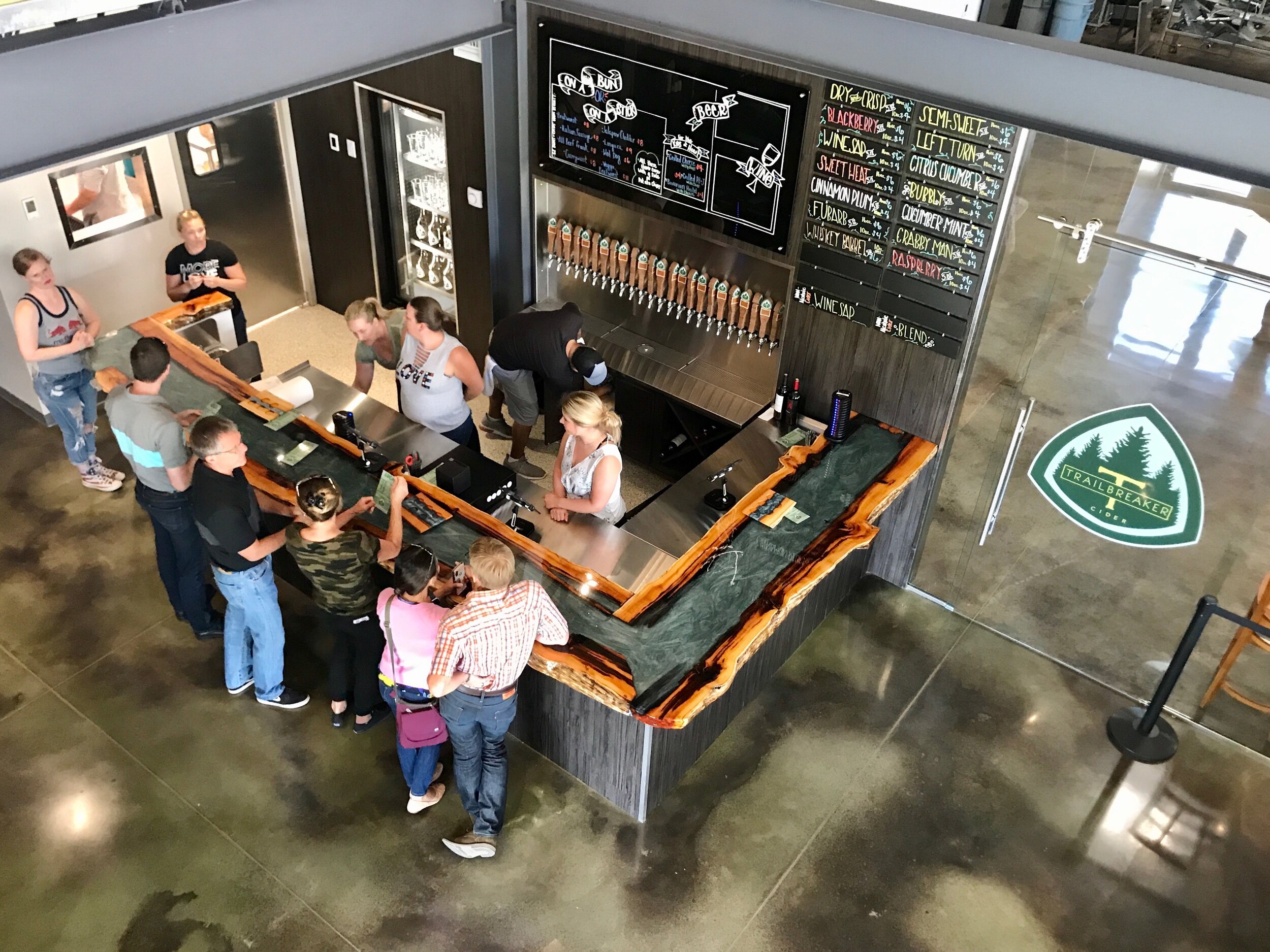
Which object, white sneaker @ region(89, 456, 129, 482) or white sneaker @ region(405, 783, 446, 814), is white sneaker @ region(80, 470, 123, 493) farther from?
white sneaker @ region(405, 783, 446, 814)

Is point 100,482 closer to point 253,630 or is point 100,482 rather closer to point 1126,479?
point 253,630

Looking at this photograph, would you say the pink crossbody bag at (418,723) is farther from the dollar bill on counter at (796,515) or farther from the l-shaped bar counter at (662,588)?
the dollar bill on counter at (796,515)

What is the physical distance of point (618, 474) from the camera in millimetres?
4734

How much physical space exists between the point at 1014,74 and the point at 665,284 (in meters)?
2.35

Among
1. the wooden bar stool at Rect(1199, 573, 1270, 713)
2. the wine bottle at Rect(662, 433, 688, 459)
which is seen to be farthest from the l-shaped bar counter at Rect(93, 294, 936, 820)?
the wooden bar stool at Rect(1199, 573, 1270, 713)

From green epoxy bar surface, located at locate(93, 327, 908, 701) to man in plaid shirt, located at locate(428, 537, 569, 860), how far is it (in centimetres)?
34

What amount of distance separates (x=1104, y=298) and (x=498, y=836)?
11.4ft

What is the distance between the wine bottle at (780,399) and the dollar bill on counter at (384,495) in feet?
6.78

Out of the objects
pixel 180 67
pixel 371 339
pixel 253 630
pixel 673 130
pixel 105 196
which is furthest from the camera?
pixel 105 196

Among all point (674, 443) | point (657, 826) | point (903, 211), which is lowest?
point (657, 826)

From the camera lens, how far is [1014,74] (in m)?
4.27

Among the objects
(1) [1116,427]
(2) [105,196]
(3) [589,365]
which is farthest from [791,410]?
(2) [105,196]

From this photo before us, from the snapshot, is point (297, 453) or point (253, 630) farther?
point (297, 453)

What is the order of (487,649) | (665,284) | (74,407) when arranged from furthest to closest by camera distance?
(665,284) < (74,407) < (487,649)
